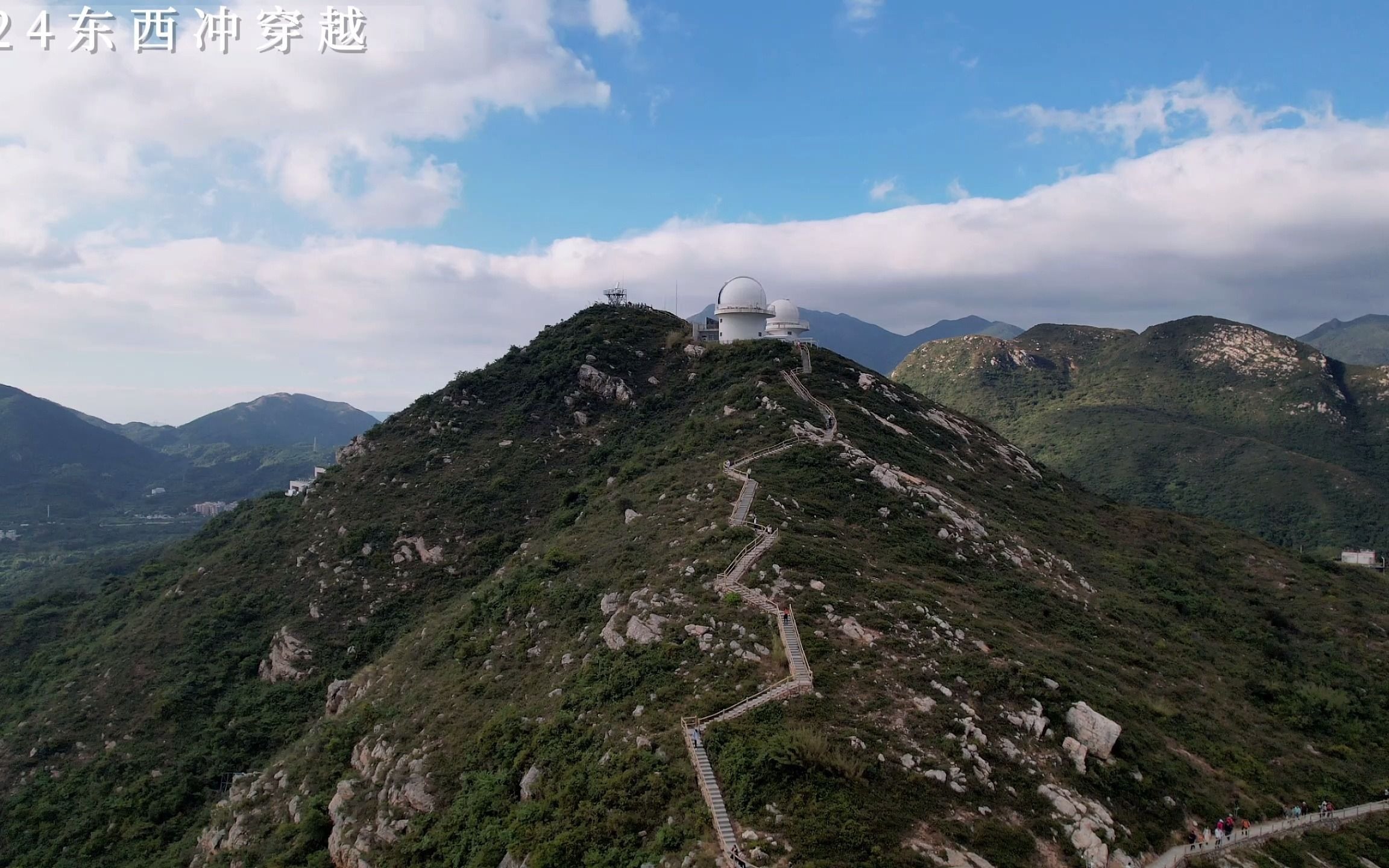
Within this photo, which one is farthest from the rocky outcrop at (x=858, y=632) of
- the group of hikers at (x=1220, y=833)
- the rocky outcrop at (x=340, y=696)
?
the rocky outcrop at (x=340, y=696)

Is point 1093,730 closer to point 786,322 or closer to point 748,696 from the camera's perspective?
point 748,696

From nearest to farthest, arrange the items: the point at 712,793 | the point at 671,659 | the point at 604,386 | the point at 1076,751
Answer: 1. the point at 712,793
2. the point at 1076,751
3. the point at 671,659
4. the point at 604,386

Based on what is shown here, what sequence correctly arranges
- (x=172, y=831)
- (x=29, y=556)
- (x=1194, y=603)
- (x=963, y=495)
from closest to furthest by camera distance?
(x=172, y=831), (x=1194, y=603), (x=963, y=495), (x=29, y=556)

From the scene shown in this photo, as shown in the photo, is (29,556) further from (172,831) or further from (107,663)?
(172,831)

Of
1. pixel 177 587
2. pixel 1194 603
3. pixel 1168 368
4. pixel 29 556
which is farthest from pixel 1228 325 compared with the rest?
pixel 29 556

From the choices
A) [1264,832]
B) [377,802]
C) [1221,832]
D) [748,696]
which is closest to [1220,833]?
[1221,832]

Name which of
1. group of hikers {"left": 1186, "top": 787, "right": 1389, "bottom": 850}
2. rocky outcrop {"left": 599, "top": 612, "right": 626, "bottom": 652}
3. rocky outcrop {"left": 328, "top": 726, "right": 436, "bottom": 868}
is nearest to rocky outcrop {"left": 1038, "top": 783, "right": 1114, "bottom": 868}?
group of hikers {"left": 1186, "top": 787, "right": 1389, "bottom": 850}

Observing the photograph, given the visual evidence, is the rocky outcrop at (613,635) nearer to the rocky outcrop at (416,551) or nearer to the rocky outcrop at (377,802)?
the rocky outcrop at (377,802)
